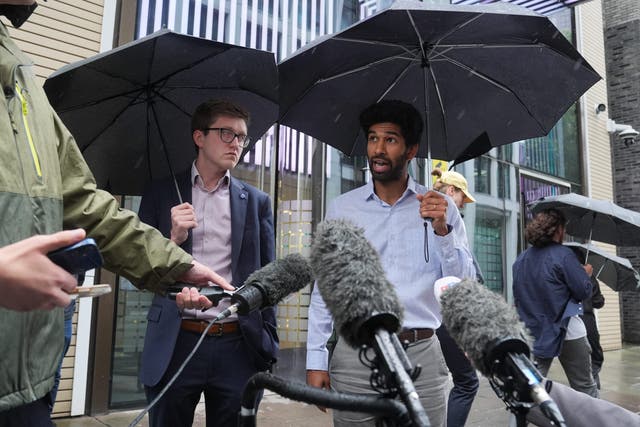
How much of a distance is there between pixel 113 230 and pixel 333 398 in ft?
3.62

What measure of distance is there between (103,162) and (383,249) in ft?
5.98

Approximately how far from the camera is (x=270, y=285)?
162cm

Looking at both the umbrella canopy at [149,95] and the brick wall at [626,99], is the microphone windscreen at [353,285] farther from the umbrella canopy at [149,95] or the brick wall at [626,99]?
the brick wall at [626,99]

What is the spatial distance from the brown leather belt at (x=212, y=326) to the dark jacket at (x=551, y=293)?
3.39m

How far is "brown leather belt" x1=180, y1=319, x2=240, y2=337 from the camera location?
2.62 m

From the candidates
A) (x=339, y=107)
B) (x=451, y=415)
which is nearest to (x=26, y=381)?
(x=339, y=107)

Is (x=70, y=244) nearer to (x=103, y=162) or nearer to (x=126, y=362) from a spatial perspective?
(x=103, y=162)

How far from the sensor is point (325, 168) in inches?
295

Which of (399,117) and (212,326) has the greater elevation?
(399,117)

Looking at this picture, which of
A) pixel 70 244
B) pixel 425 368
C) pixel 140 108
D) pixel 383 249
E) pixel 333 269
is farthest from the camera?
pixel 140 108

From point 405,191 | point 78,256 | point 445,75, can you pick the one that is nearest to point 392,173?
point 405,191

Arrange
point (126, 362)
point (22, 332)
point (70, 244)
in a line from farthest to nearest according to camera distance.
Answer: point (126, 362) → point (22, 332) → point (70, 244)

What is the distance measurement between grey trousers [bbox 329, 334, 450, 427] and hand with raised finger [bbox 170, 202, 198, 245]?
2.98 ft

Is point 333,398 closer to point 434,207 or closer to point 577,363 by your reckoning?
point 434,207
